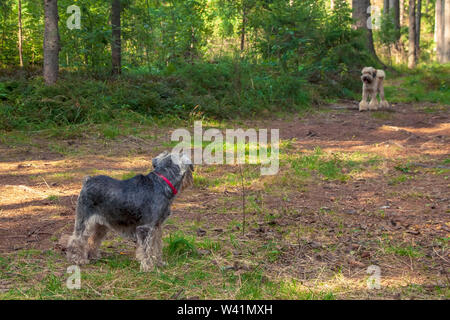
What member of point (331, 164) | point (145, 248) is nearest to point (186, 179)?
point (145, 248)

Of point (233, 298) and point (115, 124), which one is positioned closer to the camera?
point (233, 298)

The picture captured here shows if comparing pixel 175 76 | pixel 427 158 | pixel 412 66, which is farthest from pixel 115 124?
pixel 412 66

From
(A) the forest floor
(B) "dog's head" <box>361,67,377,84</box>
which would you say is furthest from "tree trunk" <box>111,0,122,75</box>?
(B) "dog's head" <box>361,67,377,84</box>

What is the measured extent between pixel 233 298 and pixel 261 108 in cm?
1074

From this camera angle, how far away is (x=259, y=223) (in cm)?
586

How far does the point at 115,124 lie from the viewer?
458 inches

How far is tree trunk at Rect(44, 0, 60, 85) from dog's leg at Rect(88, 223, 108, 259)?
866cm

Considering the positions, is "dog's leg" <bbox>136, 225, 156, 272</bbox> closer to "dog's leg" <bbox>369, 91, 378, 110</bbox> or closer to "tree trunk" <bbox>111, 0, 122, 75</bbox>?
"tree trunk" <bbox>111, 0, 122, 75</bbox>

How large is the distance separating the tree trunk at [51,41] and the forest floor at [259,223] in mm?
2276

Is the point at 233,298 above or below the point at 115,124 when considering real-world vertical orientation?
below

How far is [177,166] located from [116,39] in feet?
34.0

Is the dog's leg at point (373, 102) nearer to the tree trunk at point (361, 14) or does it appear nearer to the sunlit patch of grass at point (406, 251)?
the tree trunk at point (361, 14)

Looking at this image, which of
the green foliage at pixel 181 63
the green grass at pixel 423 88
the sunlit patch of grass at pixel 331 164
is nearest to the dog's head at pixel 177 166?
the sunlit patch of grass at pixel 331 164
